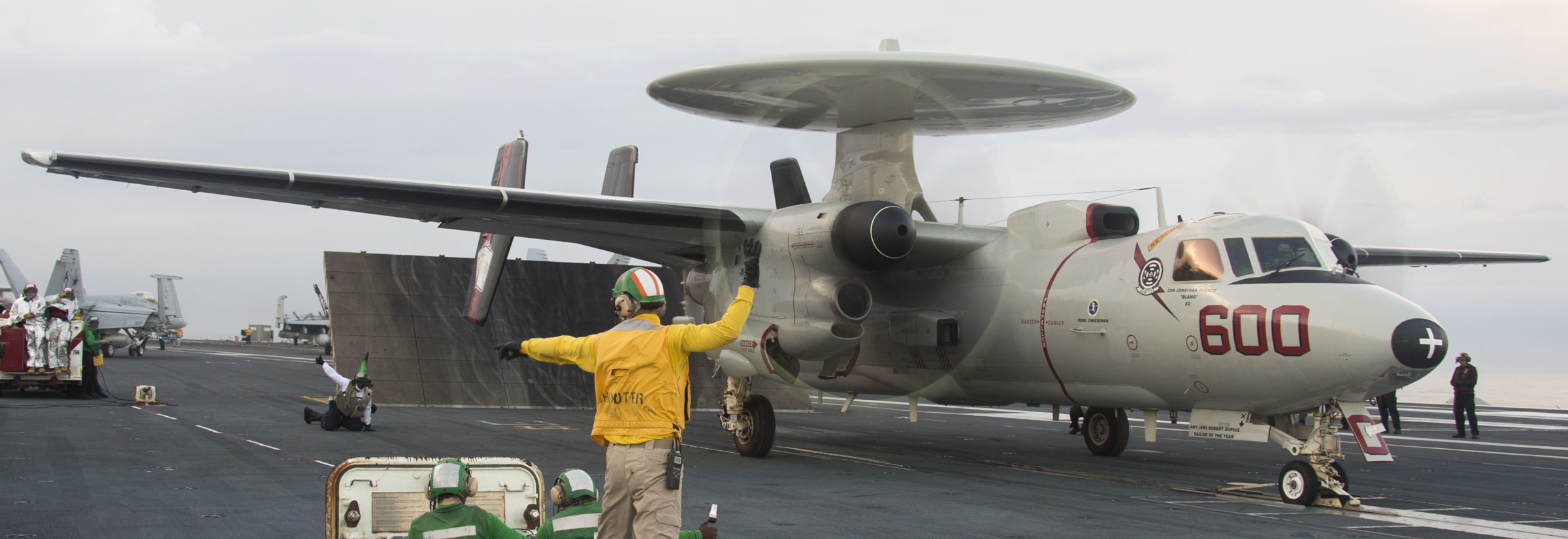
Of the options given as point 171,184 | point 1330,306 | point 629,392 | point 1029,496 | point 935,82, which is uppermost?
point 935,82

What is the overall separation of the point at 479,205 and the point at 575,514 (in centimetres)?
864

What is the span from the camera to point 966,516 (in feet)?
29.5

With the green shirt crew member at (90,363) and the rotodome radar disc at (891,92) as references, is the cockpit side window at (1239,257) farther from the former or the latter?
the green shirt crew member at (90,363)

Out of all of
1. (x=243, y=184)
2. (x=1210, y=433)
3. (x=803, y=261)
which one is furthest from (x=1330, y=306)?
(x=243, y=184)

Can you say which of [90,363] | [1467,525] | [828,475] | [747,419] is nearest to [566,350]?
[828,475]

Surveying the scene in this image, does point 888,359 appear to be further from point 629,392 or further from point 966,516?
point 629,392

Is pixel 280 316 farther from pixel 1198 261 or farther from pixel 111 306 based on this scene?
pixel 1198 261

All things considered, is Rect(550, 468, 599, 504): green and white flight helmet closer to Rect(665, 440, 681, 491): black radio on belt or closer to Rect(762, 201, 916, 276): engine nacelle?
Rect(665, 440, 681, 491): black radio on belt

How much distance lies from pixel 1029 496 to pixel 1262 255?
3.25m

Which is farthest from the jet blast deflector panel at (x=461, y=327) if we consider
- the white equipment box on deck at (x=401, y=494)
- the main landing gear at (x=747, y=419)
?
the white equipment box on deck at (x=401, y=494)

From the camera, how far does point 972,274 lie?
13750 millimetres

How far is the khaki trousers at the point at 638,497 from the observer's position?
5.01m

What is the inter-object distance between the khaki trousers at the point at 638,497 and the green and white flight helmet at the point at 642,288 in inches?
27.3

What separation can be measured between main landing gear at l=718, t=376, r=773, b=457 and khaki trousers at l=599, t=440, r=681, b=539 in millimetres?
9462
